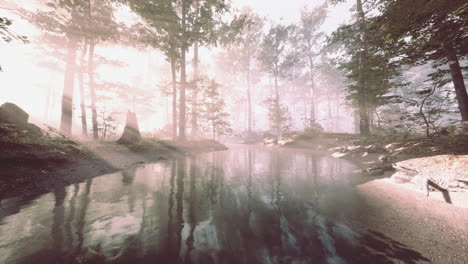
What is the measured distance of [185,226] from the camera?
296 centimetres

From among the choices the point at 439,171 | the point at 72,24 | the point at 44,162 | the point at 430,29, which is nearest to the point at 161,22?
the point at 72,24

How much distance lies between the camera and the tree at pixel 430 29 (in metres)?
4.96

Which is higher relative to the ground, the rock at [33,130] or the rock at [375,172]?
the rock at [33,130]

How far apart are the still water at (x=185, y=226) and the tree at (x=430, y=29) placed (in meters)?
5.74

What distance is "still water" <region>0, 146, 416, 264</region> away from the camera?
2227mm

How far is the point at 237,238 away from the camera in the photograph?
8.65ft

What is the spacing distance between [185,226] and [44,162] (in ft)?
18.1

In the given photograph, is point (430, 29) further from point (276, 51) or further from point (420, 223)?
point (276, 51)

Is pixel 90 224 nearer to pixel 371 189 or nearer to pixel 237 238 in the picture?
pixel 237 238

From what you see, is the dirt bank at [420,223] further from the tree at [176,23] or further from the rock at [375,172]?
the tree at [176,23]

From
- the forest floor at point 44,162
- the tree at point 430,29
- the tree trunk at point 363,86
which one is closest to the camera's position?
the forest floor at point 44,162

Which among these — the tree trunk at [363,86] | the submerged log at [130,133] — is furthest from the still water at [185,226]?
the tree trunk at [363,86]

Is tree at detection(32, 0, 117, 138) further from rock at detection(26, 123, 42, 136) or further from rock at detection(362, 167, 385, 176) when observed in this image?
rock at detection(362, 167, 385, 176)

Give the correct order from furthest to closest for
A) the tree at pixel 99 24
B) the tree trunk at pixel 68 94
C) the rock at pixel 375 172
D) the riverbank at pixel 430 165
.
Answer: the tree trunk at pixel 68 94, the tree at pixel 99 24, the rock at pixel 375 172, the riverbank at pixel 430 165
